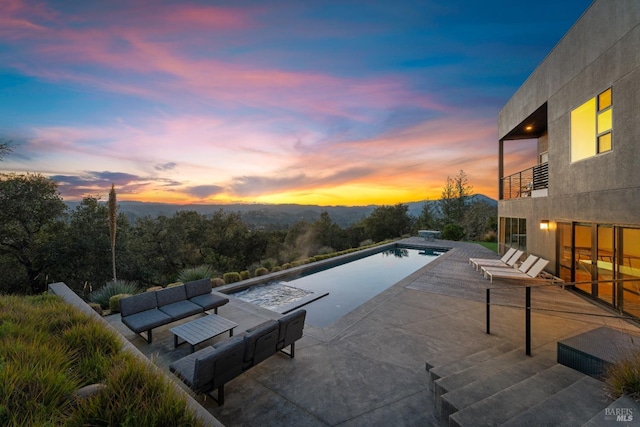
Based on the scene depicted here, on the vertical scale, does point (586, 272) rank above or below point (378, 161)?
below

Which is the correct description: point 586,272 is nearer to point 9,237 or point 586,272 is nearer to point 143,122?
point 143,122

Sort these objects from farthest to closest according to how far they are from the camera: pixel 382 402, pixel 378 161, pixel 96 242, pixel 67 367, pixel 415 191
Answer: pixel 415 191
pixel 378 161
pixel 96 242
pixel 382 402
pixel 67 367

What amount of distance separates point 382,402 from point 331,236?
91.0 feet

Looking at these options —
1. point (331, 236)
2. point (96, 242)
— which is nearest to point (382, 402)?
point (96, 242)

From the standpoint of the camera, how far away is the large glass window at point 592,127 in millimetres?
5763

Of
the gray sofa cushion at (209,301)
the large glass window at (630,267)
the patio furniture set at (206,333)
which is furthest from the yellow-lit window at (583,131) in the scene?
the gray sofa cushion at (209,301)

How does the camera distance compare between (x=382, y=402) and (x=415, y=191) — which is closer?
(x=382, y=402)

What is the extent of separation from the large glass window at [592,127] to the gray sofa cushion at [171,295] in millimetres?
10010

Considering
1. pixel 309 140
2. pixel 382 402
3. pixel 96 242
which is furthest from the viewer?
pixel 309 140

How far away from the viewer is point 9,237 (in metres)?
11.2

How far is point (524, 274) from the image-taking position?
8469 millimetres

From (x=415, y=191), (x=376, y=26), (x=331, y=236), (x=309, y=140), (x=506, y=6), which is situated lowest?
Answer: (x=331, y=236)

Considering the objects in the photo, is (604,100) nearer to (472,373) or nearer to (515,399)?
(472,373)

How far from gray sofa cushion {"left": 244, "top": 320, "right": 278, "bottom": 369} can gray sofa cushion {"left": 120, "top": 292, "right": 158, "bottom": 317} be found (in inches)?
116
